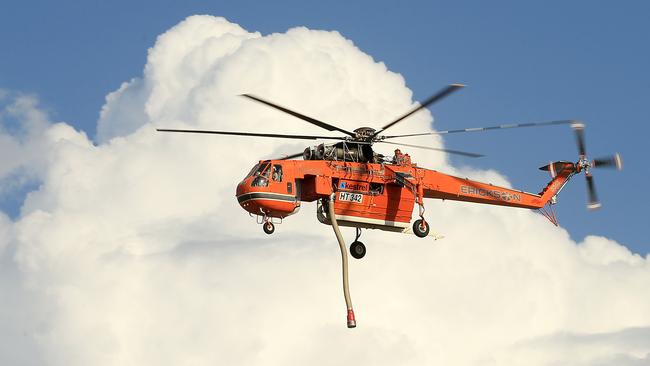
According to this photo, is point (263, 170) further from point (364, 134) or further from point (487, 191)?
point (487, 191)


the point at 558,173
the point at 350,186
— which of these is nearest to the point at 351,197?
the point at 350,186

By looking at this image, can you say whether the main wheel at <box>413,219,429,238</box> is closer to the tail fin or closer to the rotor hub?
the rotor hub

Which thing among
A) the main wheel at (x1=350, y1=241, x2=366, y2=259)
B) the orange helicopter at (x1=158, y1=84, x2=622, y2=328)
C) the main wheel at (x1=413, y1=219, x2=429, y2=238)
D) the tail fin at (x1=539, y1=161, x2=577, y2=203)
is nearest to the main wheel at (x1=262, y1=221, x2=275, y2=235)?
the orange helicopter at (x1=158, y1=84, x2=622, y2=328)

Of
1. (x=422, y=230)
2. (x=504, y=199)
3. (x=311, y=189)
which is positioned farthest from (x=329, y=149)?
(x=504, y=199)

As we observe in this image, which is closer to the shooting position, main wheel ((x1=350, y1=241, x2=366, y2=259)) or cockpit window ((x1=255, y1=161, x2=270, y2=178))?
cockpit window ((x1=255, y1=161, x2=270, y2=178))

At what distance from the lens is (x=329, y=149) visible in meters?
68.4

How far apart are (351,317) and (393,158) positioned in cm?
1176

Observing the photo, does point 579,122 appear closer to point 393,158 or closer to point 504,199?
point 504,199

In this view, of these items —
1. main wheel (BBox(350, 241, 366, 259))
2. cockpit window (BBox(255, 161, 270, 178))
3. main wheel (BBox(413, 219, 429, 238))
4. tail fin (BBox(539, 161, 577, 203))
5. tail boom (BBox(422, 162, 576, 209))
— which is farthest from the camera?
tail fin (BBox(539, 161, 577, 203))

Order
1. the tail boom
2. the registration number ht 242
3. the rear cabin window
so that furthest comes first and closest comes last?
the tail boom
the rear cabin window
the registration number ht 242

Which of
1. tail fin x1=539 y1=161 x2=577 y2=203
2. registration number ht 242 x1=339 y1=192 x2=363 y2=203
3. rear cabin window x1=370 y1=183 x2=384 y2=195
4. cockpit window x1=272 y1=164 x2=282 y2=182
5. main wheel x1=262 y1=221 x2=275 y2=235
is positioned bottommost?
main wheel x1=262 y1=221 x2=275 y2=235

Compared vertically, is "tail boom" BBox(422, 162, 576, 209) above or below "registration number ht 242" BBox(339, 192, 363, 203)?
above

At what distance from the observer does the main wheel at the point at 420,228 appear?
7019 cm

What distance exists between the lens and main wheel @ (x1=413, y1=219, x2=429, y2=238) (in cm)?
7019
